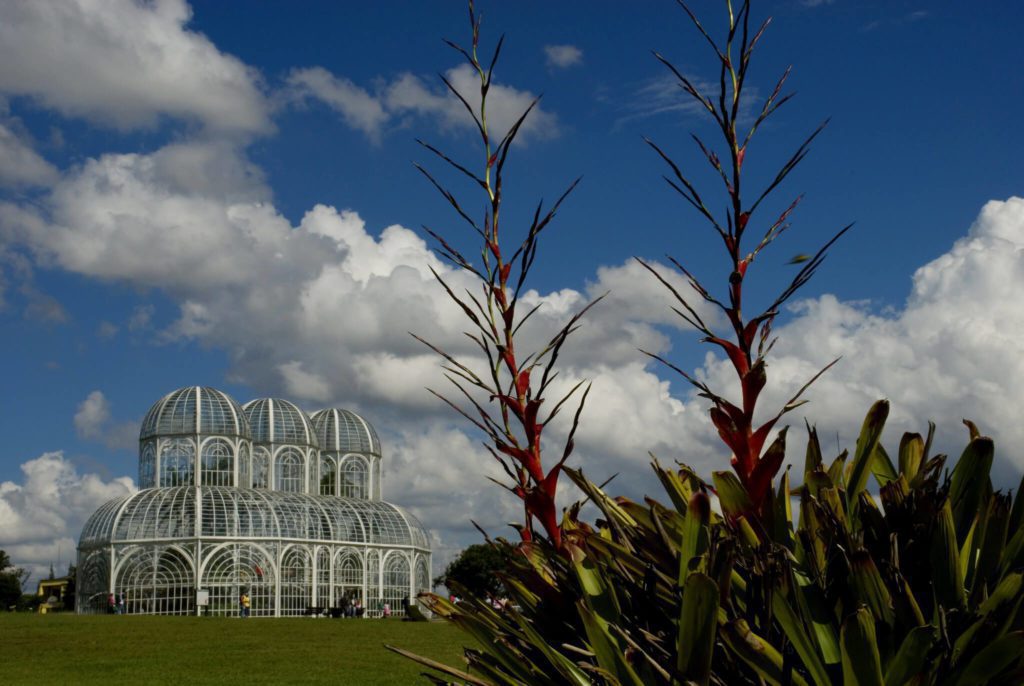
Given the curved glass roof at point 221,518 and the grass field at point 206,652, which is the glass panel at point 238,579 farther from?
the grass field at point 206,652

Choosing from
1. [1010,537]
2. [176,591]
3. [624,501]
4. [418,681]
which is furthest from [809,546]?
[176,591]

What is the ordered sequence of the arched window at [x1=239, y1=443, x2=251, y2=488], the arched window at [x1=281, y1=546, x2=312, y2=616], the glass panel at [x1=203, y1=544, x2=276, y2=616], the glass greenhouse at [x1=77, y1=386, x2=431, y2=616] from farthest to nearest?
the arched window at [x1=239, y1=443, x2=251, y2=488] < the arched window at [x1=281, y1=546, x2=312, y2=616] < the glass greenhouse at [x1=77, y1=386, x2=431, y2=616] < the glass panel at [x1=203, y1=544, x2=276, y2=616]

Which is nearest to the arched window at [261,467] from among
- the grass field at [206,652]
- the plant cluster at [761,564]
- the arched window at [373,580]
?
the arched window at [373,580]

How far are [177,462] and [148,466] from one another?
1.80 metres

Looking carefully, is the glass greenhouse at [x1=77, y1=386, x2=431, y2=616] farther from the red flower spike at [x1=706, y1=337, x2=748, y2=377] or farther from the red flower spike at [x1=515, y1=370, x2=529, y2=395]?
the red flower spike at [x1=706, y1=337, x2=748, y2=377]

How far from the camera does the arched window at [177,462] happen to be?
48750mm

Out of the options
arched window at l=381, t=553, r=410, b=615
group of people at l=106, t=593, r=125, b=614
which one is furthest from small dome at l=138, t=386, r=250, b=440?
arched window at l=381, t=553, r=410, b=615

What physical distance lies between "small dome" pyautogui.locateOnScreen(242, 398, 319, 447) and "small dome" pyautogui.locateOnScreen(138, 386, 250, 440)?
3199 mm

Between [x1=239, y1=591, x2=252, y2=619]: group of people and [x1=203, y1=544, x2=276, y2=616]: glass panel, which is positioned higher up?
[x1=203, y1=544, x2=276, y2=616]: glass panel

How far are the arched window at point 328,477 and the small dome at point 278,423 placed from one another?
229 centimetres

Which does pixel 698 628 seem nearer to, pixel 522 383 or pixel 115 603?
pixel 522 383

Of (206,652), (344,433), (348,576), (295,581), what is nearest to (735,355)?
(206,652)

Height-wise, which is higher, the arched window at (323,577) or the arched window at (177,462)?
the arched window at (177,462)

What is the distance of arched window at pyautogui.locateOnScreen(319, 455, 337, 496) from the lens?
5666cm
